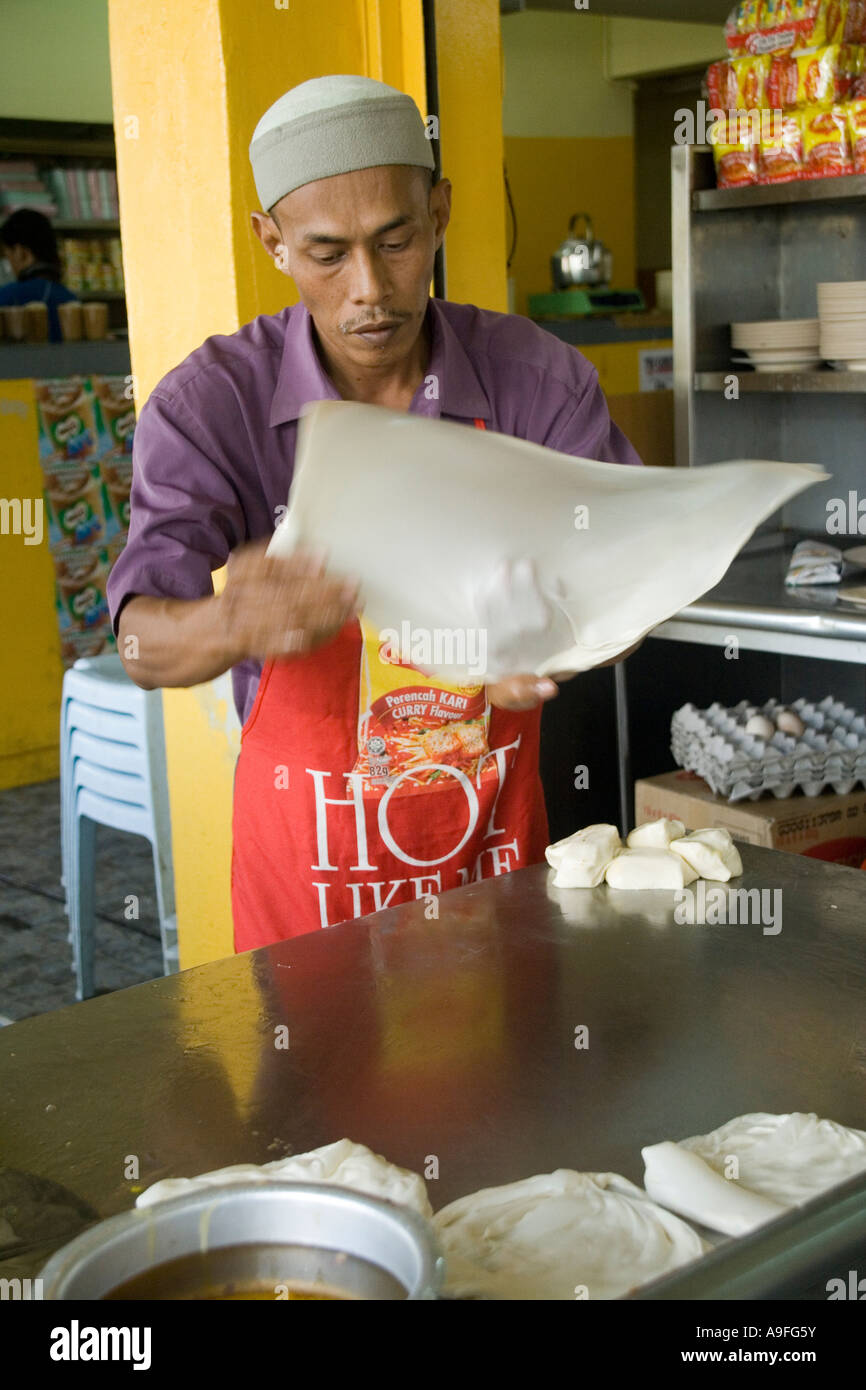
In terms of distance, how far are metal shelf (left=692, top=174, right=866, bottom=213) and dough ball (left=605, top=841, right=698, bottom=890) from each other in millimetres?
2015

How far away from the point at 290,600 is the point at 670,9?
484cm

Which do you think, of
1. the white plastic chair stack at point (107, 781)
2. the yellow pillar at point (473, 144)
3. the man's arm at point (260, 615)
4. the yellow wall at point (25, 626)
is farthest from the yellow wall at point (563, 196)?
the man's arm at point (260, 615)

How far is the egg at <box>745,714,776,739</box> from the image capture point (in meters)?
2.95

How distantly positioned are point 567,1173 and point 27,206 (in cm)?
735

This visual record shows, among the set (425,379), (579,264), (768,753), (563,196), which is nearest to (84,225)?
(579,264)

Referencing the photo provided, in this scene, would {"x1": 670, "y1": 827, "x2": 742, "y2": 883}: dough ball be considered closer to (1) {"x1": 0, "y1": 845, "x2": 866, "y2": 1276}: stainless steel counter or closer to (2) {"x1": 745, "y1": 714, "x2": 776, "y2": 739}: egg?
(1) {"x1": 0, "y1": 845, "x2": 866, "y2": 1276}: stainless steel counter

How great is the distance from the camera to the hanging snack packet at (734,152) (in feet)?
10.7

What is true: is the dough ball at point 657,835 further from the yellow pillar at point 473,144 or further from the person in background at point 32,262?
the person in background at point 32,262

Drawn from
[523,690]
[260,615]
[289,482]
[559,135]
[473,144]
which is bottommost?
[523,690]

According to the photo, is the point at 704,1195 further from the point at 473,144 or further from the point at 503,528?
the point at 473,144

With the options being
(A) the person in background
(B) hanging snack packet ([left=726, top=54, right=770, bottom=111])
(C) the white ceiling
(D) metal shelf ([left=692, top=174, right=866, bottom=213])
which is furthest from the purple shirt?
(A) the person in background

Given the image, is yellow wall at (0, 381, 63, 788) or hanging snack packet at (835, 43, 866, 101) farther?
yellow wall at (0, 381, 63, 788)

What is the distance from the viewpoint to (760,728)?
2.97 m

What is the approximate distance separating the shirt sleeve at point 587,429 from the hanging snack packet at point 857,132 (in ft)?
5.19
